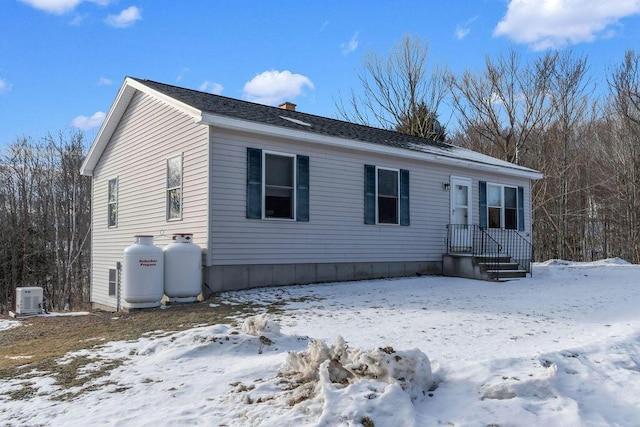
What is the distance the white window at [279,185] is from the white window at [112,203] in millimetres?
5222

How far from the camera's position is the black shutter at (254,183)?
9039 mm

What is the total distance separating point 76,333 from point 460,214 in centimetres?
961

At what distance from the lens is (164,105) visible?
1045cm

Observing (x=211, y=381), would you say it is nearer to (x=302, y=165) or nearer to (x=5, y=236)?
(x=302, y=165)

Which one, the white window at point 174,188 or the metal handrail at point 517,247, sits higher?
the white window at point 174,188

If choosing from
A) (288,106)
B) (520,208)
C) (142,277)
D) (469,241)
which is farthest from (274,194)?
(520,208)

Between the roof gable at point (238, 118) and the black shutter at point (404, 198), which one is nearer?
the roof gable at point (238, 118)

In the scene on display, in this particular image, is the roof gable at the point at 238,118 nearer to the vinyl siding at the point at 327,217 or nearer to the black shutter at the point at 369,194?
the vinyl siding at the point at 327,217

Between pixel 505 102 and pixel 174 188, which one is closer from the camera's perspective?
pixel 174 188

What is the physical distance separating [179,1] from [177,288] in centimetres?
604

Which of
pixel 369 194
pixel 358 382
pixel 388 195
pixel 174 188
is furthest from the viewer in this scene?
pixel 388 195

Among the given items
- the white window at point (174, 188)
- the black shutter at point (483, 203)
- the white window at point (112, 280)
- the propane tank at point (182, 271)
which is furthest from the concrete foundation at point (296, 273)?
the white window at point (112, 280)

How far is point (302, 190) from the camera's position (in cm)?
966

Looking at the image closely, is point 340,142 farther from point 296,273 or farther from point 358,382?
point 358,382
